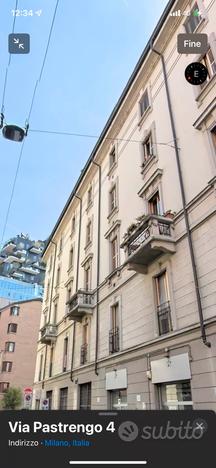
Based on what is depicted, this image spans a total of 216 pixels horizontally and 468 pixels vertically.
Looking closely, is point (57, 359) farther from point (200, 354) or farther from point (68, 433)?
point (68, 433)

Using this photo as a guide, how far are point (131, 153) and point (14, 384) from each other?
3319 centimetres

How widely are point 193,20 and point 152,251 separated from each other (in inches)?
365

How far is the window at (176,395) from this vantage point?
31.0 ft

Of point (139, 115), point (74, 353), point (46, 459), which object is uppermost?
point (139, 115)

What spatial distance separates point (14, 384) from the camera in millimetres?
39344

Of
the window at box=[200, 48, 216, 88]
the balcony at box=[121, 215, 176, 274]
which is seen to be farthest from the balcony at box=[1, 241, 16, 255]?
the window at box=[200, 48, 216, 88]

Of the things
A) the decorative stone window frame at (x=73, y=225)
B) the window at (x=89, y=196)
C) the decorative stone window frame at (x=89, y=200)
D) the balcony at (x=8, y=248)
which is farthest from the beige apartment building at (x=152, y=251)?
the balcony at (x=8, y=248)

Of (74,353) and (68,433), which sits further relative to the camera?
(74,353)

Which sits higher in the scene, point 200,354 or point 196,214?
point 196,214

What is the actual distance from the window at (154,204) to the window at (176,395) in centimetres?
627

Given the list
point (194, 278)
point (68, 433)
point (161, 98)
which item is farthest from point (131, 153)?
point (68, 433)

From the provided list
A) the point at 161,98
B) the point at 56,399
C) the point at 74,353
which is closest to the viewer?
the point at 161,98

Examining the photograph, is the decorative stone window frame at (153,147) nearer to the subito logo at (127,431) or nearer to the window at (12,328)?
the subito logo at (127,431)

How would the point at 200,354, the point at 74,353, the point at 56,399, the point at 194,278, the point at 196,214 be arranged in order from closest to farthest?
the point at 200,354, the point at 194,278, the point at 196,214, the point at 74,353, the point at 56,399
